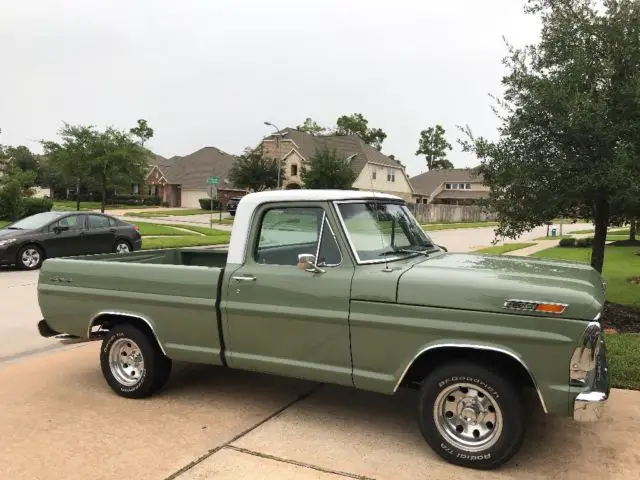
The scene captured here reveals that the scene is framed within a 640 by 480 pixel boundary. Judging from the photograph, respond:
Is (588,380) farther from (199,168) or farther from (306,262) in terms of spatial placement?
(199,168)

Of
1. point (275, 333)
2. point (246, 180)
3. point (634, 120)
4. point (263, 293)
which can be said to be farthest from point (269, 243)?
point (246, 180)

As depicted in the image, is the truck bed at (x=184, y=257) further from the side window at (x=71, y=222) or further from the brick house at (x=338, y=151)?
the brick house at (x=338, y=151)

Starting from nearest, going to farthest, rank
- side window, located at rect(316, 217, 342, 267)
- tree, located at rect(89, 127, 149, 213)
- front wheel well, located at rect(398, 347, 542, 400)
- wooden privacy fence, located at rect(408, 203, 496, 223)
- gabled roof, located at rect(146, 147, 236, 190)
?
1. front wheel well, located at rect(398, 347, 542, 400)
2. side window, located at rect(316, 217, 342, 267)
3. tree, located at rect(89, 127, 149, 213)
4. wooden privacy fence, located at rect(408, 203, 496, 223)
5. gabled roof, located at rect(146, 147, 236, 190)

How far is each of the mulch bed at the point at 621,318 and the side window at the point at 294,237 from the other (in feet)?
18.3

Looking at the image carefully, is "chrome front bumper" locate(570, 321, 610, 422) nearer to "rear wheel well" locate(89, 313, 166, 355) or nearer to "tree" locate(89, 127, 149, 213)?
"rear wheel well" locate(89, 313, 166, 355)

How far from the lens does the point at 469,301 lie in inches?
149

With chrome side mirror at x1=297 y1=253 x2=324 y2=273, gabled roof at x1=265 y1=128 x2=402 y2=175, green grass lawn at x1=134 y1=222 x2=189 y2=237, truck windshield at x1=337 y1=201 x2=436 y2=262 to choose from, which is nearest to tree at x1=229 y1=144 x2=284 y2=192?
gabled roof at x1=265 y1=128 x2=402 y2=175

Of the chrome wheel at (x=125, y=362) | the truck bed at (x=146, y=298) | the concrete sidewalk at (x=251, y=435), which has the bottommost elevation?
the concrete sidewalk at (x=251, y=435)

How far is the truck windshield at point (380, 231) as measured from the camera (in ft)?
14.6

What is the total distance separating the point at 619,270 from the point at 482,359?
42.7ft

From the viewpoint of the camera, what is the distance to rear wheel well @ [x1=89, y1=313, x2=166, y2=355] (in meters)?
5.18

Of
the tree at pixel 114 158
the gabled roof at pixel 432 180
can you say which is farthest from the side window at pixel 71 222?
the gabled roof at pixel 432 180

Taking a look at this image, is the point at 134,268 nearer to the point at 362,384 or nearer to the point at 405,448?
the point at 362,384

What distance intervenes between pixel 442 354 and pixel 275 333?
4.26 ft
